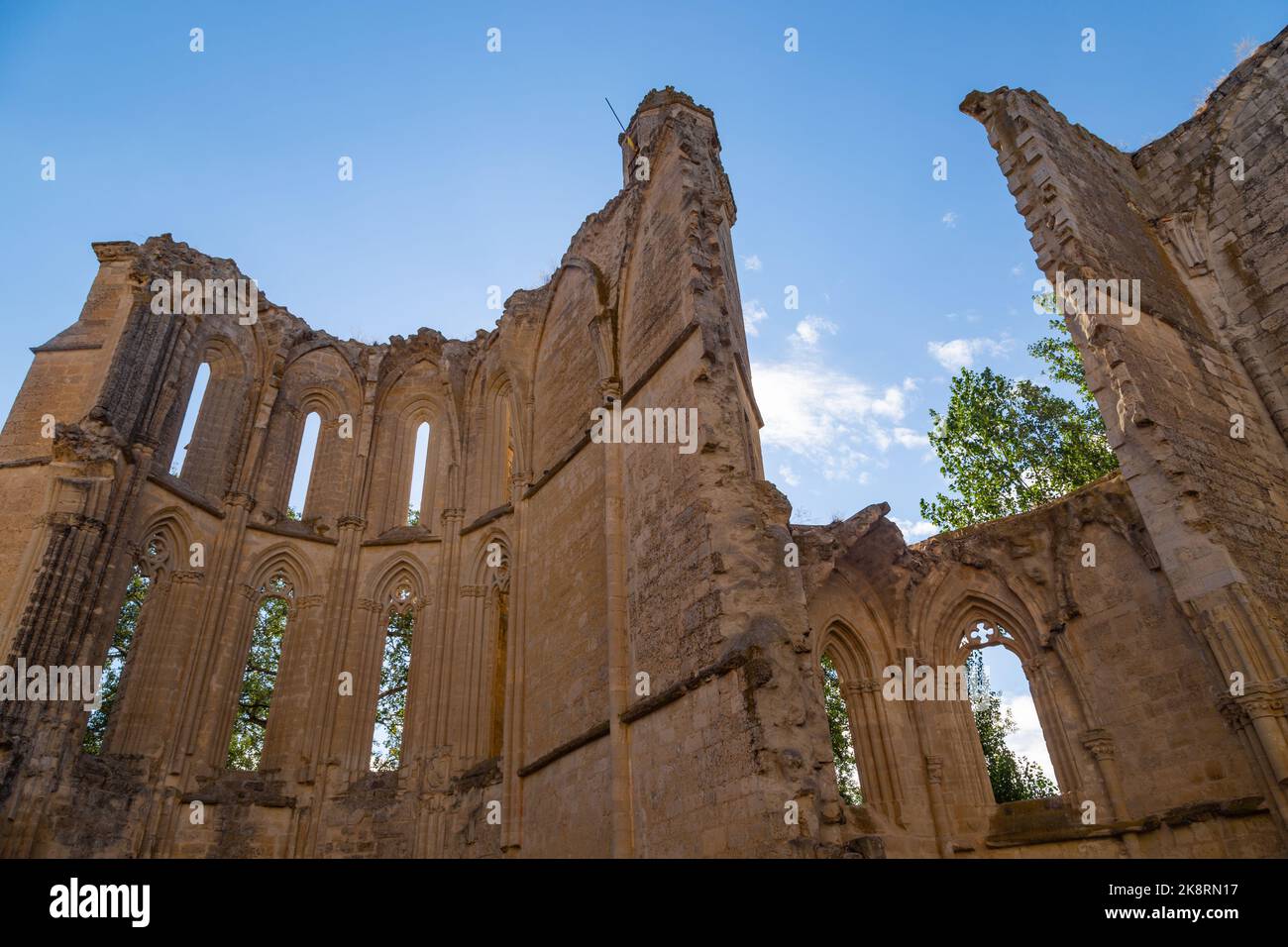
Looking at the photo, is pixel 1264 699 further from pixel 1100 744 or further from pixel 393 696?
pixel 393 696

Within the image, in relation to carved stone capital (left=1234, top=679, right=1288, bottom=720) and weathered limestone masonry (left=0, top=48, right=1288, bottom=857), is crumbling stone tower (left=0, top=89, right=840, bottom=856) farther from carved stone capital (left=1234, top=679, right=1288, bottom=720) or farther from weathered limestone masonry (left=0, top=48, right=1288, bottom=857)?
carved stone capital (left=1234, top=679, right=1288, bottom=720)

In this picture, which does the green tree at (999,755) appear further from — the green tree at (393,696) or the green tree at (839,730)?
the green tree at (393,696)

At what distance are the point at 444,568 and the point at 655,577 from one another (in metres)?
5.48

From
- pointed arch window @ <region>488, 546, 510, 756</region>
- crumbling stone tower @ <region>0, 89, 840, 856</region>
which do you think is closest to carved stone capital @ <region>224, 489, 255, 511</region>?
crumbling stone tower @ <region>0, 89, 840, 856</region>

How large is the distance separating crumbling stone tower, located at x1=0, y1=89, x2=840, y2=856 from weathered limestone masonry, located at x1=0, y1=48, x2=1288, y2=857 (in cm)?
5

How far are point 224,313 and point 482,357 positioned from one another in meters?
4.22

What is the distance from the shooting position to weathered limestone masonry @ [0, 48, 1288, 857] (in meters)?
7.91

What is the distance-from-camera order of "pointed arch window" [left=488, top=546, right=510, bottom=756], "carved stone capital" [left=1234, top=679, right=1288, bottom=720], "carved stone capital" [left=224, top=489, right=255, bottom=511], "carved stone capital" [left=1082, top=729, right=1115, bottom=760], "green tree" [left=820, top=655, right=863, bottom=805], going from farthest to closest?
"green tree" [left=820, top=655, right=863, bottom=805], "carved stone capital" [left=224, top=489, right=255, bottom=511], "pointed arch window" [left=488, top=546, right=510, bottom=756], "carved stone capital" [left=1082, top=729, right=1115, bottom=760], "carved stone capital" [left=1234, top=679, right=1288, bottom=720]

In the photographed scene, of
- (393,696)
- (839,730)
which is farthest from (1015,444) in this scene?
(393,696)

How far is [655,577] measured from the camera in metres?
8.48

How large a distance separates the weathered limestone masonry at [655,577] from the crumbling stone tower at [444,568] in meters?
0.05

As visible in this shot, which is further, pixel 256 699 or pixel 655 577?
pixel 256 699

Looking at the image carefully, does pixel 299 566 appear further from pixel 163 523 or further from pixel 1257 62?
pixel 1257 62
